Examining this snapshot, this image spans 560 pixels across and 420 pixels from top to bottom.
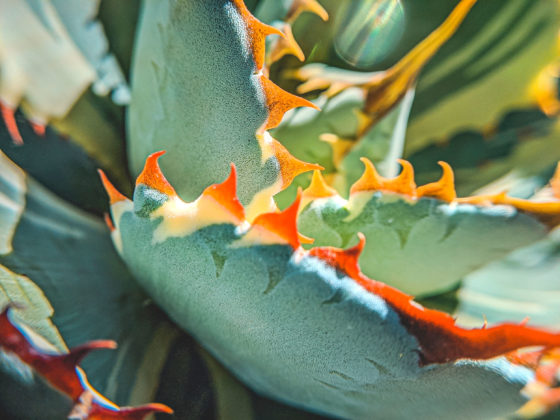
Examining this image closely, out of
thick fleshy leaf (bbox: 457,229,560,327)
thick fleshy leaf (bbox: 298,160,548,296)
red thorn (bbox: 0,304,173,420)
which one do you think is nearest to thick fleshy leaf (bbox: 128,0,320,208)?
thick fleshy leaf (bbox: 298,160,548,296)

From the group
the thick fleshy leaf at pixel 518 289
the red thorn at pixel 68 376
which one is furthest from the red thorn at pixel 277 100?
the thick fleshy leaf at pixel 518 289

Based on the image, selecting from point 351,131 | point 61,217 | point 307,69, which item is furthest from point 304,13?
point 61,217

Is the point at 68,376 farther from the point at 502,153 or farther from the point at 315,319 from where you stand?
the point at 502,153

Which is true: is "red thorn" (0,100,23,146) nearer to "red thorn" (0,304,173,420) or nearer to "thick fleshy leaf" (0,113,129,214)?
"thick fleshy leaf" (0,113,129,214)

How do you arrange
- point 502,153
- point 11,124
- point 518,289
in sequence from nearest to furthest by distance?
point 11,124, point 518,289, point 502,153

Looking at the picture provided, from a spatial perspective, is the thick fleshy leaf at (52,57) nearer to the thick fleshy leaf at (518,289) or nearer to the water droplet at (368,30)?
the water droplet at (368,30)

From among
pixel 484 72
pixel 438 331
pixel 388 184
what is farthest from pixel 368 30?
pixel 438 331
